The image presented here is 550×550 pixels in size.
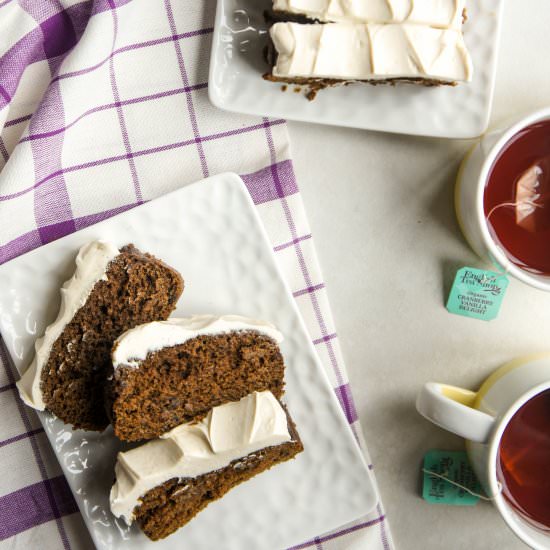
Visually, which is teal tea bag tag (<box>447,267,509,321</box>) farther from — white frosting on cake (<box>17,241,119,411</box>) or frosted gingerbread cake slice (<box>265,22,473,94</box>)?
white frosting on cake (<box>17,241,119,411</box>)

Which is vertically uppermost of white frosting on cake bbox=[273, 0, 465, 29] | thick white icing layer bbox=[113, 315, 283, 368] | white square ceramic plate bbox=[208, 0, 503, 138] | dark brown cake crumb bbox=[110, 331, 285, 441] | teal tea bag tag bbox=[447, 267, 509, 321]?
white frosting on cake bbox=[273, 0, 465, 29]

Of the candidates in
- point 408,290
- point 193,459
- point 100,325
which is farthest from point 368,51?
point 193,459

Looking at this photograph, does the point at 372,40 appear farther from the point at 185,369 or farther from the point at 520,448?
the point at 520,448

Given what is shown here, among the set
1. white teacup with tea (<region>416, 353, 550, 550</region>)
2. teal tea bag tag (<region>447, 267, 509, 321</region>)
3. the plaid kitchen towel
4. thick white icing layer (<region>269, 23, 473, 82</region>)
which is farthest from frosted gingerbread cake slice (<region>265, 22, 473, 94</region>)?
white teacup with tea (<region>416, 353, 550, 550</region>)

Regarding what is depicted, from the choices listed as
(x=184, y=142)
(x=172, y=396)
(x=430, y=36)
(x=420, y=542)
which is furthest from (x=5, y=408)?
(x=430, y=36)

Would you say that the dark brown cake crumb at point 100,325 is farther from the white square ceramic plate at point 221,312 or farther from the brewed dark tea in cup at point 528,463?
the brewed dark tea in cup at point 528,463

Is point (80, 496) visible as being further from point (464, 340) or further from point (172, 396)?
point (464, 340)

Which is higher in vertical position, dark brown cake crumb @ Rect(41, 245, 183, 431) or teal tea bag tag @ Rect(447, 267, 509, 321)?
dark brown cake crumb @ Rect(41, 245, 183, 431)
